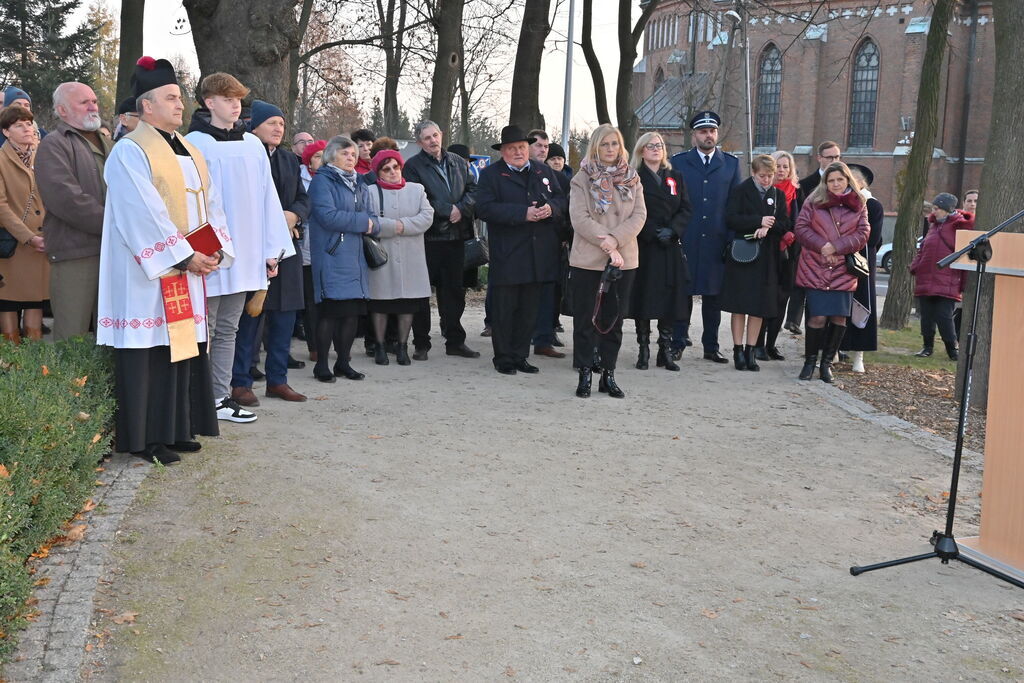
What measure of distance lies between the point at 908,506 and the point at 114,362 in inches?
175

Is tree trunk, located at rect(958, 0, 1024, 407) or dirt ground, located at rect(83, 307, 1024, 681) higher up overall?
tree trunk, located at rect(958, 0, 1024, 407)

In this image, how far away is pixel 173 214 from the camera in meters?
5.87

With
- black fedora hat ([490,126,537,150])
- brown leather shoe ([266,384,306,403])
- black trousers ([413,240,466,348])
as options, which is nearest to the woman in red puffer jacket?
black fedora hat ([490,126,537,150])

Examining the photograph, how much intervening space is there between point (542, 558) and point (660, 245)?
17.6 ft

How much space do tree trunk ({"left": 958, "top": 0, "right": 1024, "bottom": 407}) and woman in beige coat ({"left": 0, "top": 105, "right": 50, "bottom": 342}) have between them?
712 centimetres

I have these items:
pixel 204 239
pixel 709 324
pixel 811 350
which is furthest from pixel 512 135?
pixel 204 239

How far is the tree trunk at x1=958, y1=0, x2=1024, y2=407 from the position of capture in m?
Result: 8.15

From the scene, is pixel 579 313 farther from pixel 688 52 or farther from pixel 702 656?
pixel 688 52

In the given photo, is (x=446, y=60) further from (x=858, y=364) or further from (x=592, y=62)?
(x=858, y=364)

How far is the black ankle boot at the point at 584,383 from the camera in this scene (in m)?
8.34

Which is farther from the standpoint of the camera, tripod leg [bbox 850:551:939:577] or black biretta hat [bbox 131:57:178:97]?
black biretta hat [bbox 131:57:178:97]

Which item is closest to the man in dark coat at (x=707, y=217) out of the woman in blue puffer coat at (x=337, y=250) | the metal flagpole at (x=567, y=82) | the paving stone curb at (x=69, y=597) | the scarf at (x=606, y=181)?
the scarf at (x=606, y=181)

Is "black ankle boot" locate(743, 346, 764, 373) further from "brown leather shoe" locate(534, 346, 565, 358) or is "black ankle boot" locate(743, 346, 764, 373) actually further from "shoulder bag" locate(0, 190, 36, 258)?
"shoulder bag" locate(0, 190, 36, 258)

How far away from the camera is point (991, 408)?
462 cm
